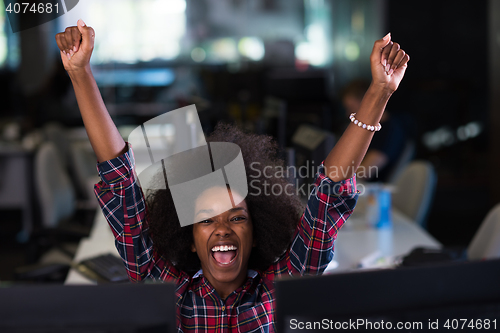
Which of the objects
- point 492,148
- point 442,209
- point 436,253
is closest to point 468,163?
point 442,209

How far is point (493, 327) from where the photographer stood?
26.8 inches

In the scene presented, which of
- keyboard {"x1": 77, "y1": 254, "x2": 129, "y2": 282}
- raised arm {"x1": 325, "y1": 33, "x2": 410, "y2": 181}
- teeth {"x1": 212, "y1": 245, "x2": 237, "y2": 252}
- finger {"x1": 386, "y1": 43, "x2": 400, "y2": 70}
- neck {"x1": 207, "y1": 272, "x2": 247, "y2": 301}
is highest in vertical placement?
finger {"x1": 386, "y1": 43, "x2": 400, "y2": 70}

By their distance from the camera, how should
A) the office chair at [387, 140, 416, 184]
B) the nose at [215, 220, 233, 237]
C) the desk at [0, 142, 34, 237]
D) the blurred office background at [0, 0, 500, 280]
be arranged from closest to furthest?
the nose at [215, 220, 233, 237], the office chair at [387, 140, 416, 184], the desk at [0, 142, 34, 237], the blurred office background at [0, 0, 500, 280]

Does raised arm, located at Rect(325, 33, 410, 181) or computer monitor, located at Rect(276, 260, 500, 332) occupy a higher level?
raised arm, located at Rect(325, 33, 410, 181)

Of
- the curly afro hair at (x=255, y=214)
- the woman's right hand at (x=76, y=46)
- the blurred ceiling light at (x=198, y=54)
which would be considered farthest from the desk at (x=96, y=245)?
the blurred ceiling light at (x=198, y=54)

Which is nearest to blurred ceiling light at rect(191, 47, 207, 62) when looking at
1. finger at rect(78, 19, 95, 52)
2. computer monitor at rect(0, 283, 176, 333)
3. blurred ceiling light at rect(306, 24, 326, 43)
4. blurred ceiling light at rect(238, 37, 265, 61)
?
blurred ceiling light at rect(238, 37, 265, 61)

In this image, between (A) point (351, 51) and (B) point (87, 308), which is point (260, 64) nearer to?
(A) point (351, 51)

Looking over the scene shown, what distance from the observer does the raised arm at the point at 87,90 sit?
35.1 inches

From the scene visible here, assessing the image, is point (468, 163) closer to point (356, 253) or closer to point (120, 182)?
point (356, 253)

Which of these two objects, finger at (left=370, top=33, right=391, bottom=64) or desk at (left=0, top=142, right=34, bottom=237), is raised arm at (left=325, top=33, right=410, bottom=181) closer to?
finger at (left=370, top=33, right=391, bottom=64)

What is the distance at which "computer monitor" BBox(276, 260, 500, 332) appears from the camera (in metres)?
0.65

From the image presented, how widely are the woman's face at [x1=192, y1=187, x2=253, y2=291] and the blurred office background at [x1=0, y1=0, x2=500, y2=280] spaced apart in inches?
140

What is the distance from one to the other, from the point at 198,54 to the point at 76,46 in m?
5.89

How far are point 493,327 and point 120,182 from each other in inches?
26.7
